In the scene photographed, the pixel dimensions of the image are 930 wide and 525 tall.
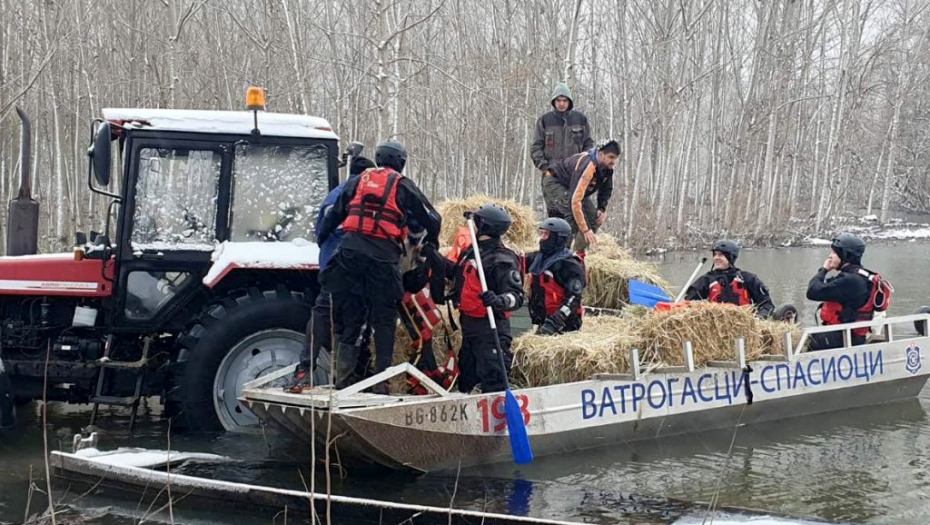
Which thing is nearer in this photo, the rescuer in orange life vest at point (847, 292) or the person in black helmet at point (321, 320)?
the person in black helmet at point (321, 320)

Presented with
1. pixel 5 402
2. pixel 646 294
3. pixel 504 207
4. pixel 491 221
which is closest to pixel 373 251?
pixel 491 221

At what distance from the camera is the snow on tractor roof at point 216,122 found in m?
6.87

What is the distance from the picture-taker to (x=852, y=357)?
9.10 m

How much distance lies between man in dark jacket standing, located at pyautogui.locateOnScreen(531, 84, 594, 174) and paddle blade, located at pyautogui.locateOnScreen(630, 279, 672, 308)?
180 centimetres

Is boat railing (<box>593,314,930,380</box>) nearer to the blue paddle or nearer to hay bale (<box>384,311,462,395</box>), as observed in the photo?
the blue paddle

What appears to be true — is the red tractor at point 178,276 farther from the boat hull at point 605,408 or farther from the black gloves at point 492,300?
the black gloves at point 492,300

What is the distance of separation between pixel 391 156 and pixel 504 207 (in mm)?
3041

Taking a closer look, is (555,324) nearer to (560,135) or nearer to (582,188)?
(582,188)

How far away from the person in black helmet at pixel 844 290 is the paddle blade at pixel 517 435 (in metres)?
4.23

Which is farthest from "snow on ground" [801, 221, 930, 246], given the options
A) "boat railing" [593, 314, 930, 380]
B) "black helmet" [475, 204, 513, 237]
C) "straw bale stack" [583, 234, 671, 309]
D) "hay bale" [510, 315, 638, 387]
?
"black helmet" [475, 204, 513, 237]

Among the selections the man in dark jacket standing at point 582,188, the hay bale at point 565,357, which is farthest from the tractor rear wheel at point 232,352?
the man in dark jacket standing at point 582,188

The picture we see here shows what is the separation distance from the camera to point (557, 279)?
26.4 ft

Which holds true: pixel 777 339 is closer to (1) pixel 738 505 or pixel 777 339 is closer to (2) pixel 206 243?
(1) pixel 738 505

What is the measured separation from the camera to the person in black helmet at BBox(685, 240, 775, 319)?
31.2ft
